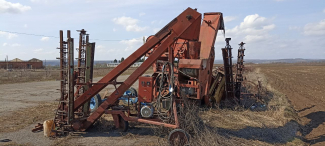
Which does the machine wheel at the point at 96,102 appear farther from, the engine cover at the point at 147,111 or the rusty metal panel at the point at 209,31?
the rusty metal panel at the point at 209,31

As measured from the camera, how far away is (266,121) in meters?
9.54

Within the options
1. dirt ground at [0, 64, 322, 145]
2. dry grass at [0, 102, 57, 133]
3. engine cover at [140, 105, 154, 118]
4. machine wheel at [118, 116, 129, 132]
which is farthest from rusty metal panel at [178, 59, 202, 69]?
dry grass at [0, 102, 57, 133]

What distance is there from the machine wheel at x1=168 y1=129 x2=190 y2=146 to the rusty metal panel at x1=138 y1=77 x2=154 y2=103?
1458 mm

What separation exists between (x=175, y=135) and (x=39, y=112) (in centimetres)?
709

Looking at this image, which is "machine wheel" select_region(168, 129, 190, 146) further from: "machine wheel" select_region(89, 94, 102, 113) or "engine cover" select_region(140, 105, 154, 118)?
"machine wheel" select_region(89, 94, 102, 113)

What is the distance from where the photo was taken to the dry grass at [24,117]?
8609 mm

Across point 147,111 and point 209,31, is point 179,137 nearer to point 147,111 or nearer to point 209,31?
point 147,111

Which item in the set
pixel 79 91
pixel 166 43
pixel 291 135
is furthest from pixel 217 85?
pixel 79 91

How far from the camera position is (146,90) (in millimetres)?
7637

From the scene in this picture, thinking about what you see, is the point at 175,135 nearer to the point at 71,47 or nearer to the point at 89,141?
the point at 89,141

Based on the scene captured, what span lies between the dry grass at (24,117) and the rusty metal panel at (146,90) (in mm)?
4223

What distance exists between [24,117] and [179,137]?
22.1 ft

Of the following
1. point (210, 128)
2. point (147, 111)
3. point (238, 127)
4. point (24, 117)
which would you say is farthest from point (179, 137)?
point (24, 117)

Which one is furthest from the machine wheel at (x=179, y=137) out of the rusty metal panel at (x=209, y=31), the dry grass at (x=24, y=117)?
the dry grass at (x=24, y=117)
